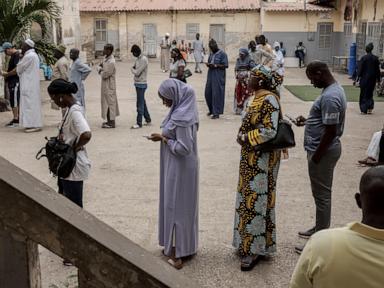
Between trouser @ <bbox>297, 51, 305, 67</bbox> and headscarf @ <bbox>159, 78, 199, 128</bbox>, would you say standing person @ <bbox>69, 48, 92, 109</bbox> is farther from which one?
trouser @ <bbox>297, 51, 305, 67</bbox>

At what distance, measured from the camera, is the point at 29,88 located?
958cm

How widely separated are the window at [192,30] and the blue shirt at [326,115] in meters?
25.7

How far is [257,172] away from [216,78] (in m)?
7.37

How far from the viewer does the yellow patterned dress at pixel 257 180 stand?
4145mm

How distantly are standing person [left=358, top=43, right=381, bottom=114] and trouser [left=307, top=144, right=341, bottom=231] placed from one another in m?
8.15

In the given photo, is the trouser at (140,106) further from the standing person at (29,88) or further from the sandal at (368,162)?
the sandal at (368,162)

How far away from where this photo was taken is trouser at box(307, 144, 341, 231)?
438 centimetres

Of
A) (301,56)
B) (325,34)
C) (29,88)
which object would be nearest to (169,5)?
(301,56)

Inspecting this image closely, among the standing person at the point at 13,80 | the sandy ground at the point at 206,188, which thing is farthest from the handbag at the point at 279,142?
the standing person at the point at 13,80

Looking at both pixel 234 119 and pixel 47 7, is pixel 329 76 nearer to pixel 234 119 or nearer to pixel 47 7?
pixel 234 119

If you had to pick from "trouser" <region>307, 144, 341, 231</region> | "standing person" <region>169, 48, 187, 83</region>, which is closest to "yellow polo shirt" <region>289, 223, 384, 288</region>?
"trouser" <region>307, 144, 341, 231</region>

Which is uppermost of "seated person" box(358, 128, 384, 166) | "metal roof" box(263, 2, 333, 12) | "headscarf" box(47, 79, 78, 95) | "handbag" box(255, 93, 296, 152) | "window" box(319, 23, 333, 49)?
"metal roof" box(263, 2, 333, 12)

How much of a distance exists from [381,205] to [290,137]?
2255mm

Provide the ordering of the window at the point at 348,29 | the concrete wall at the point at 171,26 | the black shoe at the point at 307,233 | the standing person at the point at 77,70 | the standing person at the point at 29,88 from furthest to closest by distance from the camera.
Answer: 1. the concrete wall at the point at 171,26
2. the window at the point at 348,29
3. the standing person at the point at 77,70
4. the standing person at the point at 29,88
5. the black shoe at the point at 307,233
